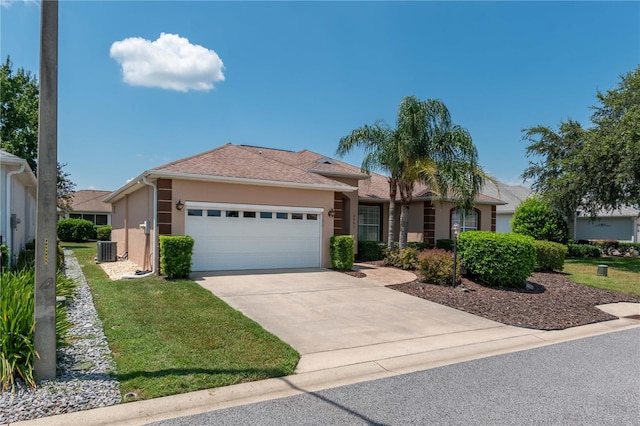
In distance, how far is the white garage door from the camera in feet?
40.4

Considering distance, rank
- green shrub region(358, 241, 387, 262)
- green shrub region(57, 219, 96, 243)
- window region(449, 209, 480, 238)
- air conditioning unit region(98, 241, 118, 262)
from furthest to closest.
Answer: green shrub region(57, 219, 96, 243), window region(449, 209, 480, 238), green shrub region(358, 241, 387, 262), air conditioning unit region(98, 241, 118, 262)

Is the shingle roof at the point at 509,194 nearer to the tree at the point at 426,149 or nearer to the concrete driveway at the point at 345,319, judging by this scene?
the tree at the point at 426,149

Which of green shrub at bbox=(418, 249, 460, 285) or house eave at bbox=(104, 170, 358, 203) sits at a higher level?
house eave at bbox=(104, 170, 358, 203)

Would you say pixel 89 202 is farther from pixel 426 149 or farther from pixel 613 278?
pixel 613 278

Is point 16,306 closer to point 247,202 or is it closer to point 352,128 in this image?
point 247,202

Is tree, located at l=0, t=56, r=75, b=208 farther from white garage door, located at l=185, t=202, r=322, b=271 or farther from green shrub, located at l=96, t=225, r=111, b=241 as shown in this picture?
white garage door, located at l=185, t=202, r=322, b=271

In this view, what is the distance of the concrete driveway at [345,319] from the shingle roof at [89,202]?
1245 inches

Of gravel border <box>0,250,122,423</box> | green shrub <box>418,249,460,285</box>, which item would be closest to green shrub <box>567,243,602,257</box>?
green shrub <box>418,249,460,285</box>

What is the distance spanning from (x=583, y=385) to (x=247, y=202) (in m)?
10.2

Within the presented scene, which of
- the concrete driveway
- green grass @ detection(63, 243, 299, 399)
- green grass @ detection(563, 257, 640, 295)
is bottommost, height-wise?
green grass @ detection(563, 257, 640, 295)

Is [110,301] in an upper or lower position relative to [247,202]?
lower

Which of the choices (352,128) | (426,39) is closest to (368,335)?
(352,128)

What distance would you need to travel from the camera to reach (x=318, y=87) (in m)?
15.9

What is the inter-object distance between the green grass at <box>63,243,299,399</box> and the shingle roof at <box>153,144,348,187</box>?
4661 mm
